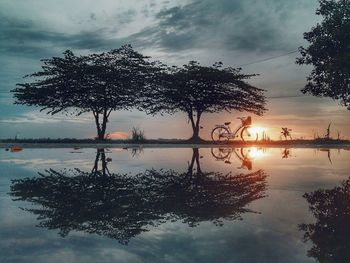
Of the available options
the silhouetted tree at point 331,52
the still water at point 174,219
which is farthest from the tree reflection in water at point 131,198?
the silhouetted tree at point 331,52

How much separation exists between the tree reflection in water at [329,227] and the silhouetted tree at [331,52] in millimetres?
17835

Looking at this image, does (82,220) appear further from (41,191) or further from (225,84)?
(225,84)

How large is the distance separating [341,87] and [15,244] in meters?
25.0

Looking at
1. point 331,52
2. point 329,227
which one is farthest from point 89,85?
point 329,227

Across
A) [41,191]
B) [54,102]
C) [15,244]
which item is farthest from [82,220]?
[54,102]

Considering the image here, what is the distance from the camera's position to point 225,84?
135 feet

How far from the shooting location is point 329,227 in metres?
5.70

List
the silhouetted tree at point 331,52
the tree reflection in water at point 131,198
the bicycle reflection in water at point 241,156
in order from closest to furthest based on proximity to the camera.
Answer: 1. the tree reflection in water at point 131,198
2. the bicycle reflection in water at point 241,156
3. the silhouetted tree at point 331,52

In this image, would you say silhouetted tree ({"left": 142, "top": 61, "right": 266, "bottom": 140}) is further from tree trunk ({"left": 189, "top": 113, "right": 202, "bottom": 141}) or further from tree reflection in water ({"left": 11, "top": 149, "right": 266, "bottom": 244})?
tree reflection in water ({"left": 11, "top": 149, "right": 266, "bottom": 244})

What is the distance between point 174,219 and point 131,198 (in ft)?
6.09

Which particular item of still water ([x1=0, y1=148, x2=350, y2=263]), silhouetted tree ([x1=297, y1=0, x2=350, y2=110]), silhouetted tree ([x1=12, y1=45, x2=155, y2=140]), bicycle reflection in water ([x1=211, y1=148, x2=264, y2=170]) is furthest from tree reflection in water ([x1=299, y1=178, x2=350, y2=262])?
silhouetted tree ([x1=12, y1=45, x2=155, y2=140])

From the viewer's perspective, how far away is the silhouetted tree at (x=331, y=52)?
24.6 metres

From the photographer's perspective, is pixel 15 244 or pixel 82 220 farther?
pixel 82 220

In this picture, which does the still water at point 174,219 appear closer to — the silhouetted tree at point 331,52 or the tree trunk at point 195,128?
the silhouetted tree at point 331,52
